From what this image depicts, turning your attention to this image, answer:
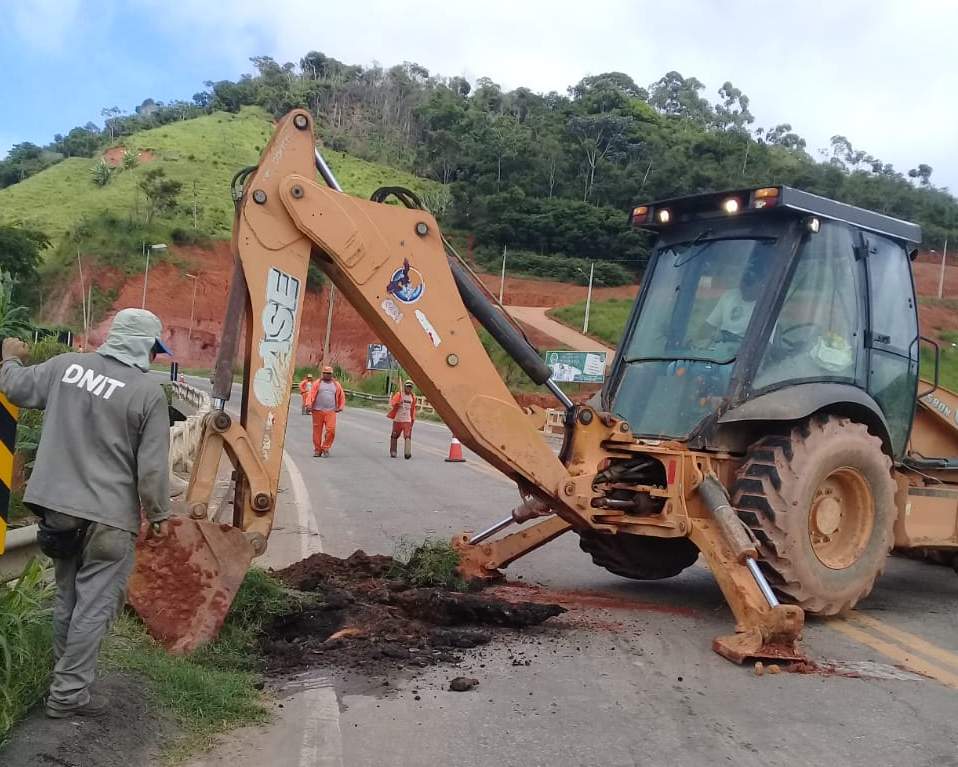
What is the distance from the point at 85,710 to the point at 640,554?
176 inches

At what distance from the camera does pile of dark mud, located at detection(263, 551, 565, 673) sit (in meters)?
5.22

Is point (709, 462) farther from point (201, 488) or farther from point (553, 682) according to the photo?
point (201, 488)

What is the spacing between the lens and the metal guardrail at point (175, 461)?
18.5 feet

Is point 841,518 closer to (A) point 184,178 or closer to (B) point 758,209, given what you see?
(B) point 758,209

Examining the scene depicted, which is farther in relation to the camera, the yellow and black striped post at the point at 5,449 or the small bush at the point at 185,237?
the small bush at the point at 185,237

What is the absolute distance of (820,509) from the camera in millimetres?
6605

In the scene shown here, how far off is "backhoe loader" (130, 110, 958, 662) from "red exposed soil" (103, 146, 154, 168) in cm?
9787

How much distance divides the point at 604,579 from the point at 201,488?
A: 3.95 metres

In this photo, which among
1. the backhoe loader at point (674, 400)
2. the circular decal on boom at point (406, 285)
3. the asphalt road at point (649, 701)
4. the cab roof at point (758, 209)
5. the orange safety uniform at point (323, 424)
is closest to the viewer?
the asphalt road at point (649, 701)

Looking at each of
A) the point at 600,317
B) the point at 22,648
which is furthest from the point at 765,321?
the point at 600,317

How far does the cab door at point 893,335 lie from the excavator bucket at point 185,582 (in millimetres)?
4907

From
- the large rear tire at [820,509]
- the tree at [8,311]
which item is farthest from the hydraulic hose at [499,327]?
the tree at [8,311]

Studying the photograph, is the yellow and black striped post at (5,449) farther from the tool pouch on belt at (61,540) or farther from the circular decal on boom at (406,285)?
the circular decal on boom at (406,285)

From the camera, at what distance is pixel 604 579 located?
313 inches
